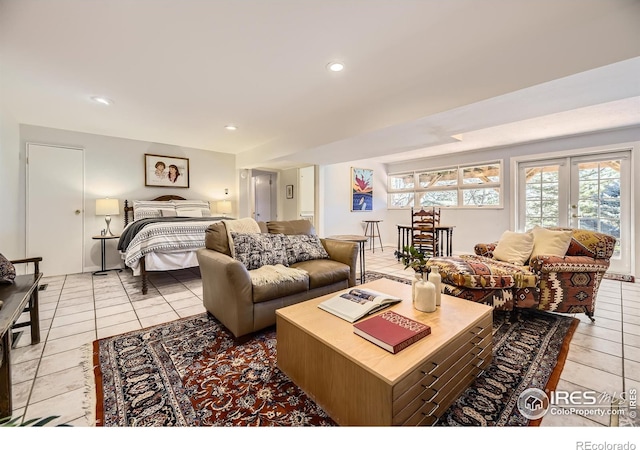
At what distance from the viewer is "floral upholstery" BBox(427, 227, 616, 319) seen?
221cm

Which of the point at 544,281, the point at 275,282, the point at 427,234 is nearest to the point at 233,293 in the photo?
the point at 275,282

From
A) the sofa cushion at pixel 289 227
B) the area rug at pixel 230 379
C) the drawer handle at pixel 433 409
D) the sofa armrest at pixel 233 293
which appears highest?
the sofa cushion at pixel 289 227

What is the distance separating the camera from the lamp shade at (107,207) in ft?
13.6

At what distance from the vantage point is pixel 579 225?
4.21 meters

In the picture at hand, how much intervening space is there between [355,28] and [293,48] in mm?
507

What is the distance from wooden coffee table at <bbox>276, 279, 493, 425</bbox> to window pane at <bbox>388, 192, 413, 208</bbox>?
5.39 m

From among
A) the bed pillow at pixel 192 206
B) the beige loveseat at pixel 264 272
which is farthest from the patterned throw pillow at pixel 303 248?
the bed pillow at pixel 192 206

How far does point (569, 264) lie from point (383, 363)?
7.08 feet

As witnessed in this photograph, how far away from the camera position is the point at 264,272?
2176 mm

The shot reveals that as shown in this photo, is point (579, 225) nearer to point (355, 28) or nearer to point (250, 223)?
point (355, 28)

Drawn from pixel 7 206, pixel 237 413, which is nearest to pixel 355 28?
pixel 237 413

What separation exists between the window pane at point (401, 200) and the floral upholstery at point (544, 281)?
4435 mm

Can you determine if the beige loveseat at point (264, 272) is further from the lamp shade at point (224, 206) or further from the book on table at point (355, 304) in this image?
the lamp shade at point (224, 206)

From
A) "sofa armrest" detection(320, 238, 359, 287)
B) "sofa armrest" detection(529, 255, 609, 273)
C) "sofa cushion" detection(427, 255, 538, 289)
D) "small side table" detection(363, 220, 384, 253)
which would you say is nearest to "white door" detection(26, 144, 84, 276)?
"sofa armrest" detection(320, 238, 359, 287)
